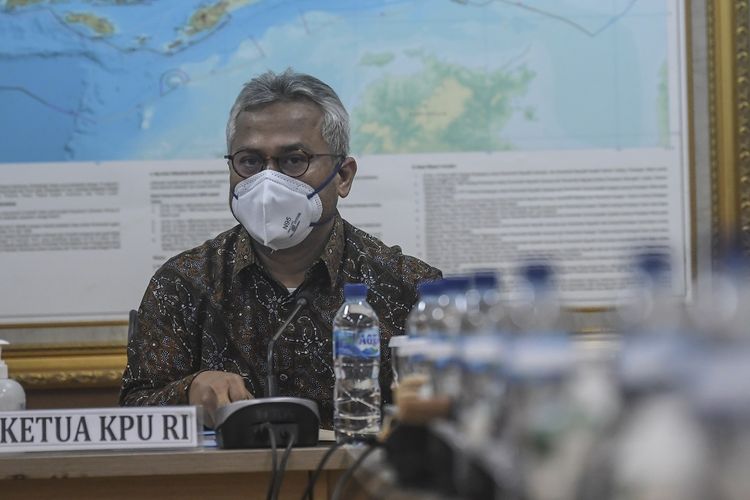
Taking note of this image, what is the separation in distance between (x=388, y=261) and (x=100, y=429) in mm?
1025

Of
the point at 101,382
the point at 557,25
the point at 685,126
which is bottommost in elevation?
the point at 101,382

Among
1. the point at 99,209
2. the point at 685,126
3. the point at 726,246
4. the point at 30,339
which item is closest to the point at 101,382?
the point at 30,339

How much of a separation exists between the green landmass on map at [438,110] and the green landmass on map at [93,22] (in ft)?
2.33

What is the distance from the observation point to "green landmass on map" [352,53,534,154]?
3.19 m

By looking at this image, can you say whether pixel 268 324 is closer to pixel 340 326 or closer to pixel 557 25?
pixel 340 326

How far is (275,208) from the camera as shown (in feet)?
8.17

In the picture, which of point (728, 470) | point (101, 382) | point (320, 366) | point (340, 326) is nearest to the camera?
point (728, 470)

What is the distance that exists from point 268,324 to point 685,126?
4.55ft

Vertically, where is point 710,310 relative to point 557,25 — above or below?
below

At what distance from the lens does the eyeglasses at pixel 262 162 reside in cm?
255

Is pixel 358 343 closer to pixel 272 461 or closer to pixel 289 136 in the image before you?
pixel 272 461

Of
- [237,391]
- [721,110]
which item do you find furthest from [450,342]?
[721,110]

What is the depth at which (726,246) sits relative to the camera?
0.73 m

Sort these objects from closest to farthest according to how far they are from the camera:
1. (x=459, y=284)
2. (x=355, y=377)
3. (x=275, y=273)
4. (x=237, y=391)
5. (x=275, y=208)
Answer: (x=459, y=284)
(x=237, y=391)
(x=355, y=377)
(x=275, y=208)
(x=275, y=273)
